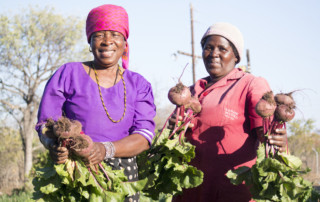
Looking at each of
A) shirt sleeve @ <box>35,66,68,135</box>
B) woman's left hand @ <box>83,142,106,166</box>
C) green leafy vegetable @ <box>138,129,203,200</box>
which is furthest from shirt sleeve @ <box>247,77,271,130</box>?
shirt sleeve @ <box>35,66,68,135</box>

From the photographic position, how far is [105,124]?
2.39 m

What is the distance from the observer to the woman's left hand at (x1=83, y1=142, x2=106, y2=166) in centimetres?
214

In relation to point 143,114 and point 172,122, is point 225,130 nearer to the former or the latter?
point 172,122

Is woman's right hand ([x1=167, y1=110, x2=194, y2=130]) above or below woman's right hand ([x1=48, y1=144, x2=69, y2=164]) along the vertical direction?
above

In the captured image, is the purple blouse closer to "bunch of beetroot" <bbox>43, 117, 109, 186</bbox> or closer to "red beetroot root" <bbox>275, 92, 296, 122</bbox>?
"bunch of beetroot" <bbox>43, 117, 109, 186</bbox>

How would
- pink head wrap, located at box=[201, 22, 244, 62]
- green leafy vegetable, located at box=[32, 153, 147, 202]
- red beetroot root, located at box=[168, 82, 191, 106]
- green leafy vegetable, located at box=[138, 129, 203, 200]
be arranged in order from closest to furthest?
green leafy vegetable, located at box=[32, 153, 147, 202], green leafy vegetable, located at box=[138, 129, 203, 200], red beetroot root, located at box=[168, 82, 191, 106], pink head wrap, located at box=[201, 22, 244, 62]

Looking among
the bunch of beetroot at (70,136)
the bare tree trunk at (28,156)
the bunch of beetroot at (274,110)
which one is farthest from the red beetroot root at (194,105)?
the bare tree trunk at (28,156)

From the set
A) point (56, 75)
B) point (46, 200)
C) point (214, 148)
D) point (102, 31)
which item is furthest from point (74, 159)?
point (214, 148)

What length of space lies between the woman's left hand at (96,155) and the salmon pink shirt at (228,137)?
90 cm

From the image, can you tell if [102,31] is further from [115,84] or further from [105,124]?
[105,124]

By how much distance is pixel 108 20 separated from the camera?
8.13 ft

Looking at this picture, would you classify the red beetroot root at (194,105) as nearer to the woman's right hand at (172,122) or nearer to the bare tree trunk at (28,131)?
the woman's right hand at (172,122)

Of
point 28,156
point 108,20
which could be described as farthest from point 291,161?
point 28,156

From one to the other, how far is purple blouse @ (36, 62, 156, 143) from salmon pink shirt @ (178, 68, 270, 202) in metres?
0.48
